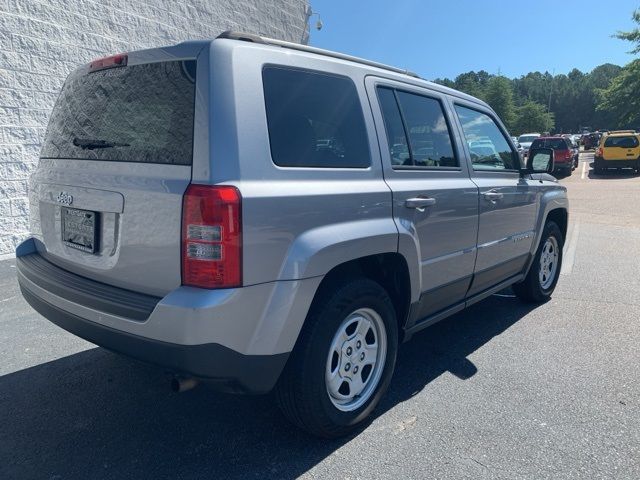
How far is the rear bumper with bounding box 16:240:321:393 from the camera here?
84.8 inches

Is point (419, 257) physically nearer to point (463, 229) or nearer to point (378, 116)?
point (463, 229)

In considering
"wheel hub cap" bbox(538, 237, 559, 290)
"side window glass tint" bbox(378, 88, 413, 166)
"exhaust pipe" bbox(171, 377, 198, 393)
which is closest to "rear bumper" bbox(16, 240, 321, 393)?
"exhaust pipe" bbox(171, 377, 198, 393)

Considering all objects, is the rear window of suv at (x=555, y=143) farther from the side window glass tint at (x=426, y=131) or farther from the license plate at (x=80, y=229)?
the license plate at (x=80, y=229)

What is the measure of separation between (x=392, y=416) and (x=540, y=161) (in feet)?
9.56

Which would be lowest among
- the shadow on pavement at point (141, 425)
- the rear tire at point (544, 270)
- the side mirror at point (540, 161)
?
the shadow on pavement at point (141, 425)

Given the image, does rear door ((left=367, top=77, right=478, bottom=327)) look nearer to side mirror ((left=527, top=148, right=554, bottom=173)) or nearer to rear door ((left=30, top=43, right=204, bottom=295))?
rear door ((left=30, top=43, right=204, bottom=295))

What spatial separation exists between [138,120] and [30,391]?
204cm

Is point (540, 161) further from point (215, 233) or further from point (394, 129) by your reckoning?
point (215, 233)

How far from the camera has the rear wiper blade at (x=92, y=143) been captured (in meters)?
2.53

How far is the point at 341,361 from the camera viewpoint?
2785mm

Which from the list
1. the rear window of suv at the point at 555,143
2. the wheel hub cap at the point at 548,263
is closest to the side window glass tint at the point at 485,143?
the wheel hub cap at the point at 548,263

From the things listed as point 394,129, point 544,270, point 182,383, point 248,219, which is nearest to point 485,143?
point 394,129

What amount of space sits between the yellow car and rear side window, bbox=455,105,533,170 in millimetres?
21113

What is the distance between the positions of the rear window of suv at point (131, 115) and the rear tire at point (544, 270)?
154 inches
